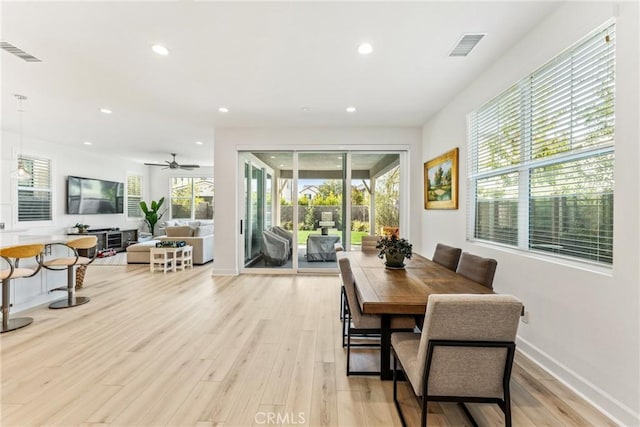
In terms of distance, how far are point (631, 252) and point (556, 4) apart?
6.00ft

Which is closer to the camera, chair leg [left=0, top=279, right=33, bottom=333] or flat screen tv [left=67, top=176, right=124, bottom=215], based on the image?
Answer: chair leg [left=0, top=279, right=33, bottom=333]

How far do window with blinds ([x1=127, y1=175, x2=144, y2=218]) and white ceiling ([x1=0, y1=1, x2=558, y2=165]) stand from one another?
441 centimetres

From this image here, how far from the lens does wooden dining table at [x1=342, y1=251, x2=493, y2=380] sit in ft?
5.63

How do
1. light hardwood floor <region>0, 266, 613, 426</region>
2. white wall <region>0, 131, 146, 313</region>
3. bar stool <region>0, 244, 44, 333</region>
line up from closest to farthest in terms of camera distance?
light hardwood floor <region>0, 266, 613, 426</region> < bar stool <region>0, 244, 44, 333</region> < white wall <region>0, 131, 146, 313</region>

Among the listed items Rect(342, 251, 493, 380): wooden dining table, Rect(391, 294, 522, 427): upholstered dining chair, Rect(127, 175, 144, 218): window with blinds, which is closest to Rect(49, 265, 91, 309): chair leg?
Rect(342, 251, 493, 380): wooden dining table

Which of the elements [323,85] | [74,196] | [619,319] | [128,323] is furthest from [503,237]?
[74,196]

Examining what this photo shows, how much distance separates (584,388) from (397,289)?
4.45 ft

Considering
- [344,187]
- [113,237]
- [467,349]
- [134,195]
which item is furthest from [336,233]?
[134,195]

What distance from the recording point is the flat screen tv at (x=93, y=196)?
23.6 ft

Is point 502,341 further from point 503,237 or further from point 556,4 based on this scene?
point 556,4

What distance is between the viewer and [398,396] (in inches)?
75.6

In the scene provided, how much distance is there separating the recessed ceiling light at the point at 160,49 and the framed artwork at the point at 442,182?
3.52 m

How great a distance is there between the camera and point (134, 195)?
941 cm

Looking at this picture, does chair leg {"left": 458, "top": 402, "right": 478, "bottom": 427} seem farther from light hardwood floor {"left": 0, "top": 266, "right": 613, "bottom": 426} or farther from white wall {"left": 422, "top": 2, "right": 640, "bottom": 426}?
white wall {"left": 422, "top": 2, "right": 640, "bottom": 426}
